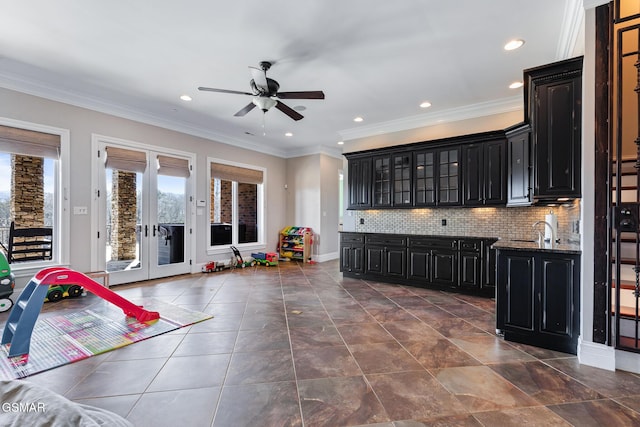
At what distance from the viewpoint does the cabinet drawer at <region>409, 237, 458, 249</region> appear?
15.4ft

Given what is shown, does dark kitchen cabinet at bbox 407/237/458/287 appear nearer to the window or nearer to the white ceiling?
the white ceiling

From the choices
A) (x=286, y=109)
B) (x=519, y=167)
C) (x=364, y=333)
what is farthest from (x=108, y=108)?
(x=519, y=167)

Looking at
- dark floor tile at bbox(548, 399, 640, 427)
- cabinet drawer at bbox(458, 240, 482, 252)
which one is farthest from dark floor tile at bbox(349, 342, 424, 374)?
cabinet drawer at bbox(458, 240, 482, 252)

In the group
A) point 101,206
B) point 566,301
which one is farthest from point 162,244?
point 566,301

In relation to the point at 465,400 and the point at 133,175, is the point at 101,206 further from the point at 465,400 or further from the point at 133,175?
the point at 465,400

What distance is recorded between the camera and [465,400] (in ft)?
6.39

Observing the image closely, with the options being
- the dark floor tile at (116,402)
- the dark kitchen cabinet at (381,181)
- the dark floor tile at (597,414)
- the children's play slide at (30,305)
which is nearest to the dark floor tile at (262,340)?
the dark floor tile at (116,402)

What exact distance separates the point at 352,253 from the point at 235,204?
323 cm

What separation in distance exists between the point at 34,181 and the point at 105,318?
2491 mm

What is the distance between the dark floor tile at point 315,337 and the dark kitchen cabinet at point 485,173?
10.4 feet

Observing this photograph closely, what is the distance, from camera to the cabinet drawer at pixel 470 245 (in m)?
4.48

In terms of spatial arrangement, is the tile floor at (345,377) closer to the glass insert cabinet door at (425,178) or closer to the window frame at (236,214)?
the glass insert cabinet door at (425,178)

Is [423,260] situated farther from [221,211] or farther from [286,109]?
[221,211]

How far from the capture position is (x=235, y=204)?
7.25 m
